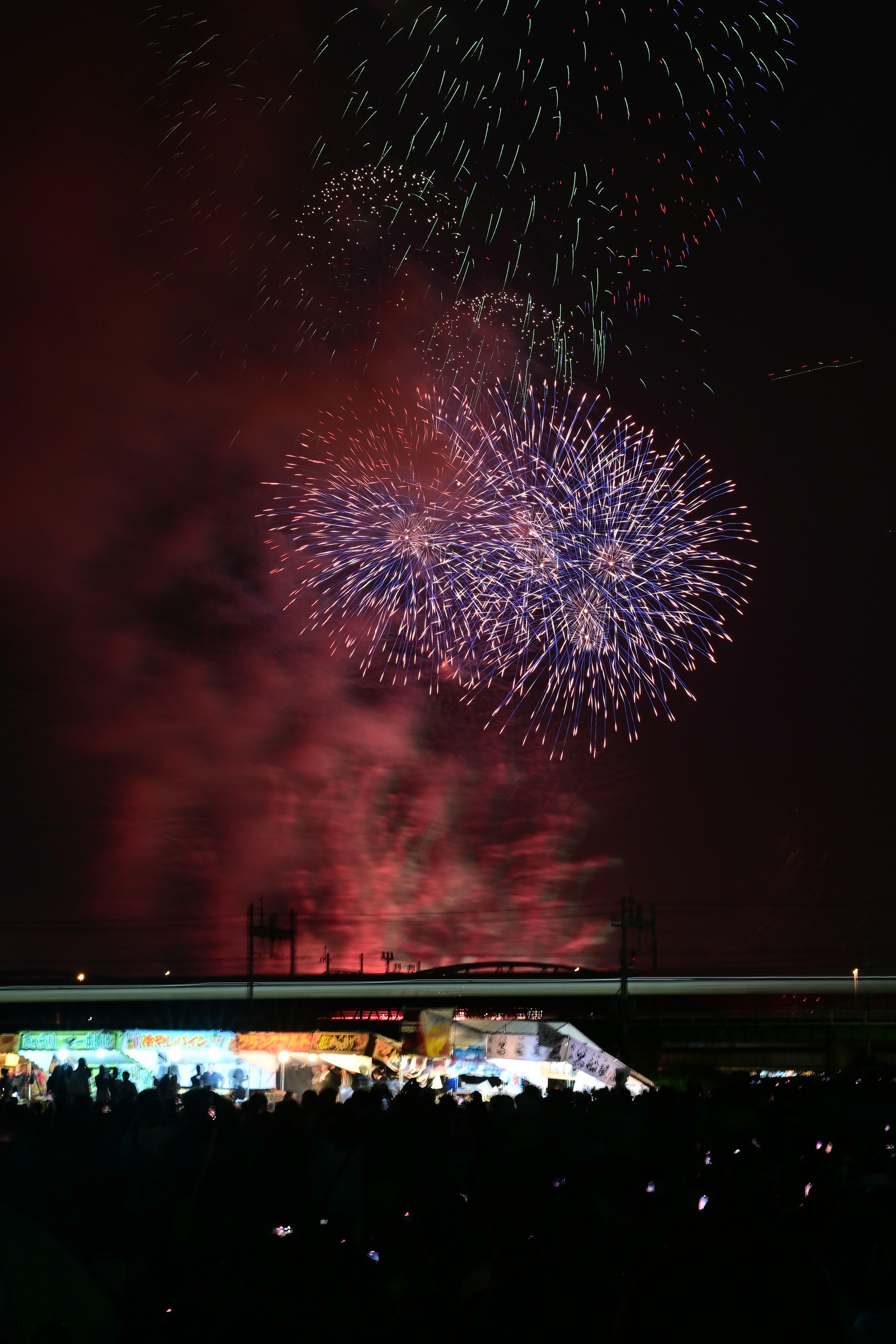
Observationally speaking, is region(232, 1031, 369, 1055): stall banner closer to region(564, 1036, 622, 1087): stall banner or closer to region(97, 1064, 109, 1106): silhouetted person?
region(564, 1036, 622, 1087): stall banner

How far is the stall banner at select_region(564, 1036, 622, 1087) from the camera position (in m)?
22.0

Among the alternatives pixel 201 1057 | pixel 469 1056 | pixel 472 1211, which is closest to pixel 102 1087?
pixel 201 1057

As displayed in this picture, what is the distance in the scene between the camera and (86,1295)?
4.96 metres

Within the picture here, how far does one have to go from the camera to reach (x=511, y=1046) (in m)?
22.5

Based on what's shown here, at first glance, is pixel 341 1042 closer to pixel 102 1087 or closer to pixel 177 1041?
pixel 177 1041

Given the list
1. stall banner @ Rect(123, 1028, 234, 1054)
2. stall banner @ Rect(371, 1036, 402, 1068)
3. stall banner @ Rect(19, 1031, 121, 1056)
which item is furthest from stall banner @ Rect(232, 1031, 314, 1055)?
stall banner @ Rect(19, 1031, 121, 1056)

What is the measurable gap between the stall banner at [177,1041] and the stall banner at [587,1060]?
280 inches

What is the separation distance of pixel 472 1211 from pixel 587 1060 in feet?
51.6

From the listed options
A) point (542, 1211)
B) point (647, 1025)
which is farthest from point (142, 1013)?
point (542, 1211)

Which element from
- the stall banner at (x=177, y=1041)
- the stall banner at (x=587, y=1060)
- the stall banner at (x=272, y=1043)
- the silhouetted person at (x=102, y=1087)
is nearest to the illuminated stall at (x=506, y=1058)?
the stall banner at (x=587, y=1060)

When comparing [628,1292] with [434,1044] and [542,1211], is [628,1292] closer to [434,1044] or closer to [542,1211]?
[542,1211]

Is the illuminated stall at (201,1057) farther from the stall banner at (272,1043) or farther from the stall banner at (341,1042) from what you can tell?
the stall banner at (341,1042)

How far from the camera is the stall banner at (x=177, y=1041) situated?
23547 millimetres

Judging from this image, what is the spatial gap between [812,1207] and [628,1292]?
194 inches
